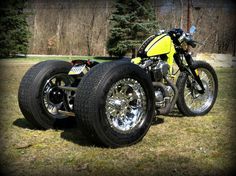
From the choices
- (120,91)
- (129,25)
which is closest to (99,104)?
(120,91)

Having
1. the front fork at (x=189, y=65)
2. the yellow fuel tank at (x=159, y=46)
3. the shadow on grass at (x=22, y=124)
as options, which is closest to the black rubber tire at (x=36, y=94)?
the shadow on grass at (x=22, y=124)

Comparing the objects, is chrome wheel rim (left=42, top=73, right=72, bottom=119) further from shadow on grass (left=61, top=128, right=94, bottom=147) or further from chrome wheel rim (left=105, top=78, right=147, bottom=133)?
chrome wheel rim (left=105, top=78, right=147, bottom=133)

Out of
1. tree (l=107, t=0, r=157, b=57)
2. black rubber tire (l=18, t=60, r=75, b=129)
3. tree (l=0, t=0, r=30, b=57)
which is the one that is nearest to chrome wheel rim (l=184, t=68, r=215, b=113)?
black rubber tire (l=18, t=60, r=75, b=129)

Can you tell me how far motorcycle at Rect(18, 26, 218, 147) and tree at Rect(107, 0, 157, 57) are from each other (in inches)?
506

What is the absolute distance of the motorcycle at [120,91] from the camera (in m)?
3.64

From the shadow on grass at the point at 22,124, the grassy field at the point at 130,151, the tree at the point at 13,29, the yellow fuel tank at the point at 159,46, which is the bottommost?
the grassy field at the point at 130,151

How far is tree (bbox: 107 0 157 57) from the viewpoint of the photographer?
18516mm

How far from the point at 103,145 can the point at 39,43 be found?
18.3 metres

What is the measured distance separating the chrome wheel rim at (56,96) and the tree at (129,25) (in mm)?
13691

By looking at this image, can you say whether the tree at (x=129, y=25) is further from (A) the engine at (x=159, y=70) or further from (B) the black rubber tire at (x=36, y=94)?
(B) the black rubber tire at (x=36, y=94)

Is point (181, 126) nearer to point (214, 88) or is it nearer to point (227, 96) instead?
point (214, 88)

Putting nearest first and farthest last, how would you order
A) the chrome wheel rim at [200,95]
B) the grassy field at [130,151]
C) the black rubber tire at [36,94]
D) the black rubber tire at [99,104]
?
the grassy field at [130,151]
the black rubber tire at [99,104]
the black rubber tire at [36,94]
the chrome wheel rim at [200,95]

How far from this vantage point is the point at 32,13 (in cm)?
1961

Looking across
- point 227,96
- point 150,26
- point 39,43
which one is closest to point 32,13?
point 39,43
